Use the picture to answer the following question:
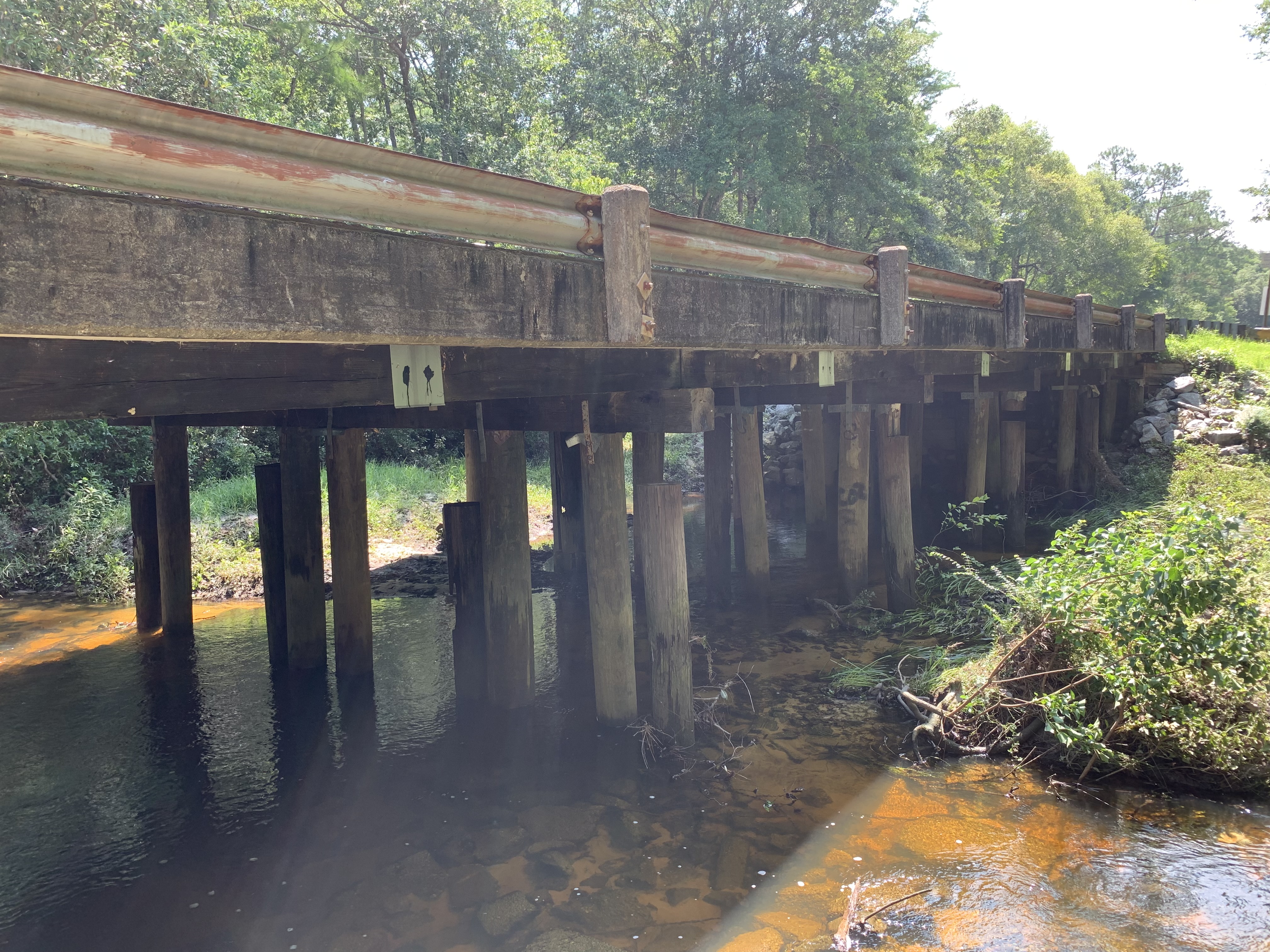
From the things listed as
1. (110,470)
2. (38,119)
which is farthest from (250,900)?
(110,470)

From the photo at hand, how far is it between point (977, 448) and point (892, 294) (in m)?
5.77

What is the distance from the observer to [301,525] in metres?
7.44

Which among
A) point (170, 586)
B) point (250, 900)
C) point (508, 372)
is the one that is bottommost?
point (250, 900)

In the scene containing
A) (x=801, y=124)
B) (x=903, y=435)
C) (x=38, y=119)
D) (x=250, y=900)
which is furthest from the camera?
(x=801, y=124)

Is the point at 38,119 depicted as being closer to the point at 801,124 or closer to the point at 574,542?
the point at 574,542

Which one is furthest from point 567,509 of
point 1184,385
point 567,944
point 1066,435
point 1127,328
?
point 1184,385

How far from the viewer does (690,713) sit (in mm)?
5789

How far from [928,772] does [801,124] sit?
1713 cm

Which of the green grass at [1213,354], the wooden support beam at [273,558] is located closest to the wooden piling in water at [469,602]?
the wooden support beam at [273,558]

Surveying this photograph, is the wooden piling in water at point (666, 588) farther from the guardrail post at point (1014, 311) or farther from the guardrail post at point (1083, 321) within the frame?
the guardrail post at point (1083, 321)

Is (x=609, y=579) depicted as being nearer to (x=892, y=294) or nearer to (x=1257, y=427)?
(x=892, y=294)

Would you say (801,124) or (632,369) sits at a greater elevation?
(801,124)

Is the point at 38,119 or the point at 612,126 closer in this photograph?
the point at 38,119

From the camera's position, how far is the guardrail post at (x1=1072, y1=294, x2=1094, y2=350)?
8.97 metres
